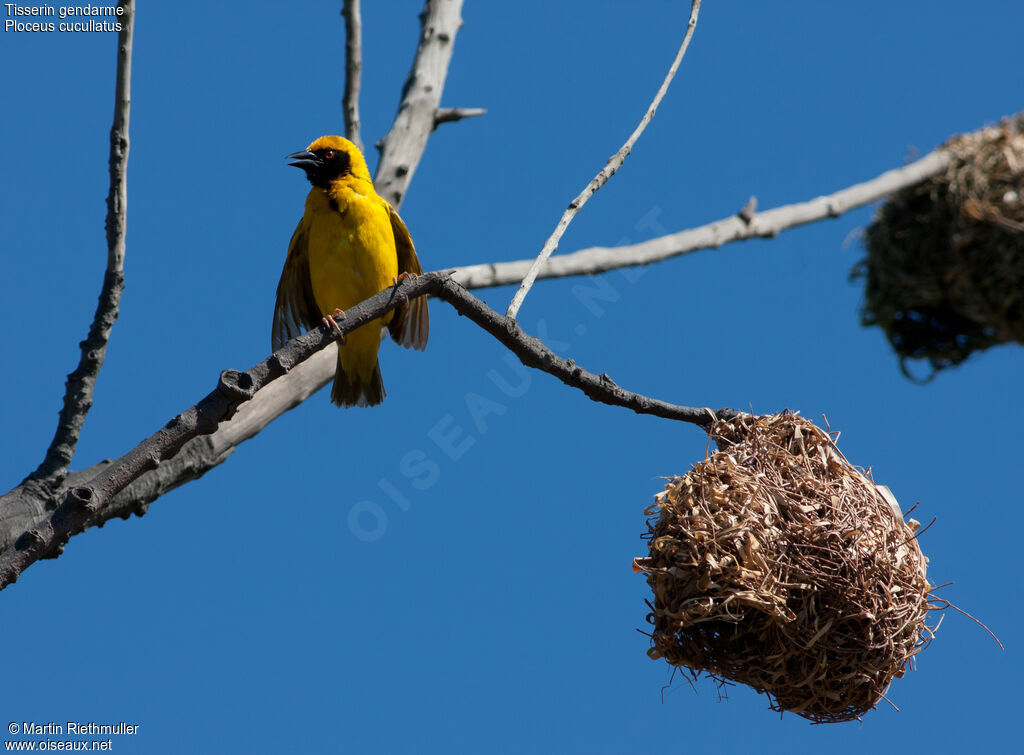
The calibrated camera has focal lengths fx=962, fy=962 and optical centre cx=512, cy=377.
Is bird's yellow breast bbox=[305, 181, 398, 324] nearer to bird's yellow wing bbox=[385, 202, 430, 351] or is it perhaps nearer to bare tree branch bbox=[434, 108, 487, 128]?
bird's yellow wing bbox=[385, 202, 430, 351]

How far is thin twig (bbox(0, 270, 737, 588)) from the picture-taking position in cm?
181

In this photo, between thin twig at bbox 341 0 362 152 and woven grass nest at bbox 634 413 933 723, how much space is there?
95.0 inches

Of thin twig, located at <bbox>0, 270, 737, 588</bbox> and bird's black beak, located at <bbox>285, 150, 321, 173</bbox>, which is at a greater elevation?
bird's black beak, located at <bbox>285, 150, 321, 173</bbox>

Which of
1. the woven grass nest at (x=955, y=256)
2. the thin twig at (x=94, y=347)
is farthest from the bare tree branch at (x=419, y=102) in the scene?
the woven grass nest at (x=955, y=256)

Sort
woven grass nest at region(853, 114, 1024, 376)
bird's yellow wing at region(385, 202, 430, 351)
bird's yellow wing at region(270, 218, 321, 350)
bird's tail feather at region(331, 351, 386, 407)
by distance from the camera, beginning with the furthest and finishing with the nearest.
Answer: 1. woven grass nest at region(853, 114, 1024, 376)
2. bird's tail feather at region(331, 351, 386, 407)
3. bird's yellow wing at region(270, 218, 321, 350)
4. bird's yellow wing at region(385, 202, 430, 351)

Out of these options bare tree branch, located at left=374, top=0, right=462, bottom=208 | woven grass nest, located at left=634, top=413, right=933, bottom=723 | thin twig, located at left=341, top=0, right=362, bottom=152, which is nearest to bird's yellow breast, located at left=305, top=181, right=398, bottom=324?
bare tree branch, located at left=374, top=0, right=462, bottom=208

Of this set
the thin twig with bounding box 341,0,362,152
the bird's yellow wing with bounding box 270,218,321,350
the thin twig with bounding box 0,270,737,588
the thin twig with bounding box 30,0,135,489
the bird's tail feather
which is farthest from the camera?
the thin twig with bounding box 341,0,362,152

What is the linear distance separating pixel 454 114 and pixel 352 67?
0.47 metres

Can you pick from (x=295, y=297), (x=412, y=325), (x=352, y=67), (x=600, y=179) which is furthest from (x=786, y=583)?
(x=352, y=67)

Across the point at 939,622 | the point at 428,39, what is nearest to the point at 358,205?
the point at 428,39

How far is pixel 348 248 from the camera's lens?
137 inches

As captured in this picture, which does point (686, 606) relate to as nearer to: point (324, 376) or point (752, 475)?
point (752, 475)

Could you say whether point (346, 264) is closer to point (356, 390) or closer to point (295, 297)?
point (295, 297)

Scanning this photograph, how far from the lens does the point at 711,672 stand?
2.36 metres
